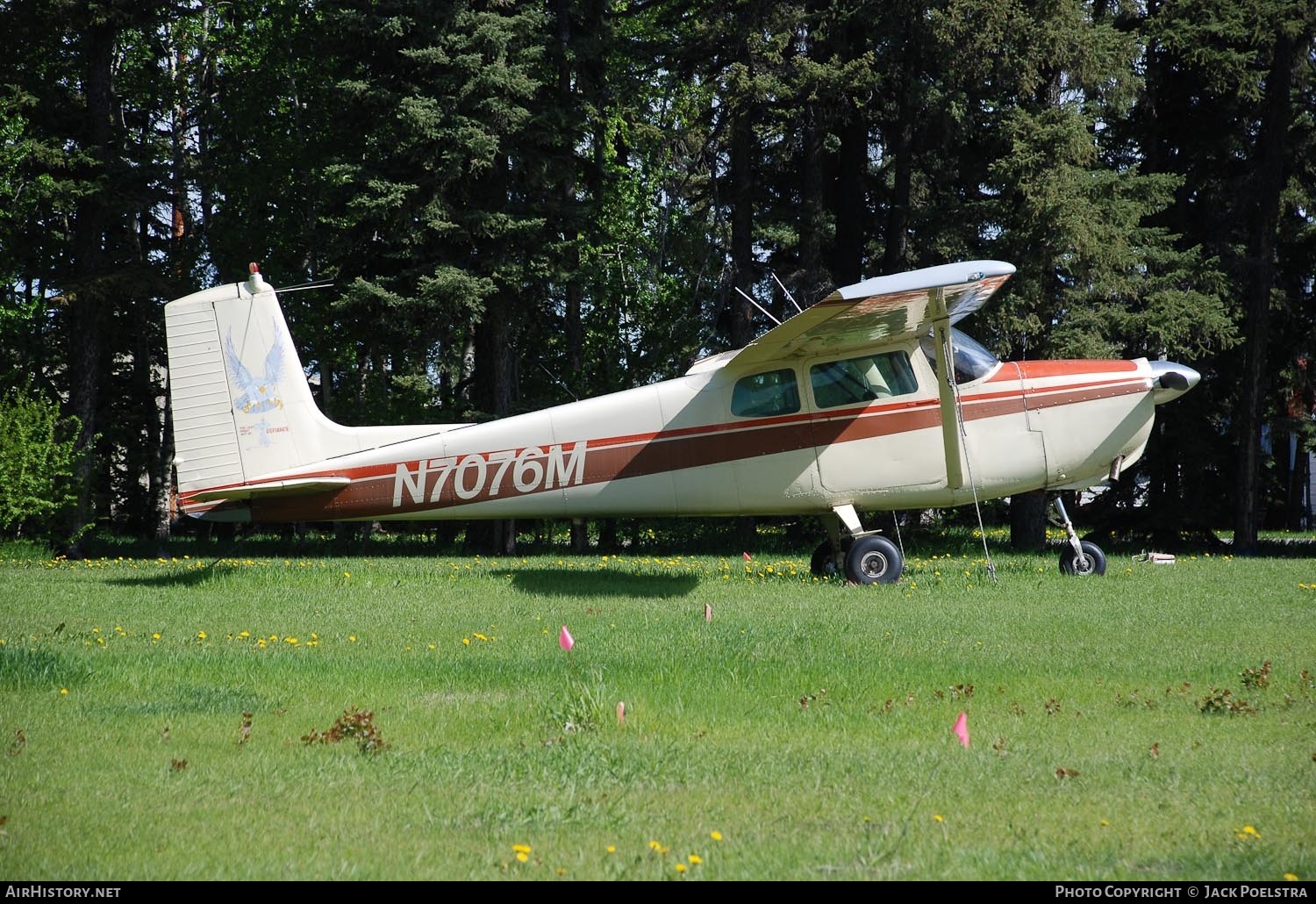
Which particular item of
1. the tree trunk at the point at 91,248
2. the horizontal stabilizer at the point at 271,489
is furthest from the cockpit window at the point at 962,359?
the tree trunk at the point at 91,248

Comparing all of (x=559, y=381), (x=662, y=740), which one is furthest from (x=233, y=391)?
(x=559, y=381)

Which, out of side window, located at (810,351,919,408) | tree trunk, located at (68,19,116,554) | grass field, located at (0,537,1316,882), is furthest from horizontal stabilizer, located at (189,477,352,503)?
tree trunk, located at (68,19,116,554)

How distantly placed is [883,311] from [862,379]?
1.29 metres

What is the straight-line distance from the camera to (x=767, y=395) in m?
12.1

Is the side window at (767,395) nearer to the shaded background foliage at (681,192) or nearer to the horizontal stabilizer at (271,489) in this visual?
the horizontal stabilizer at (271,489)

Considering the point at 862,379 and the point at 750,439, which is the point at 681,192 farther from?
the point at 750,439

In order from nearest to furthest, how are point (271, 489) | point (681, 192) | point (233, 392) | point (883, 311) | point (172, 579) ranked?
point (883, 311) < point (271, 489) < point (233, 392) < point (172, 579) < point (681, 192)

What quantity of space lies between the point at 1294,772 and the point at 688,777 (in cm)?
281

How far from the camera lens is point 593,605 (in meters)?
10.5

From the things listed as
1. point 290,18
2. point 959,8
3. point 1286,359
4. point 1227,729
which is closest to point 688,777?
point 1227,729

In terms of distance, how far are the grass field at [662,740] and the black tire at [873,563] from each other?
1373 millimetres

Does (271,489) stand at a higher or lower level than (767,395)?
lower

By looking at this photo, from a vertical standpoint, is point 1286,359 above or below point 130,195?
below
